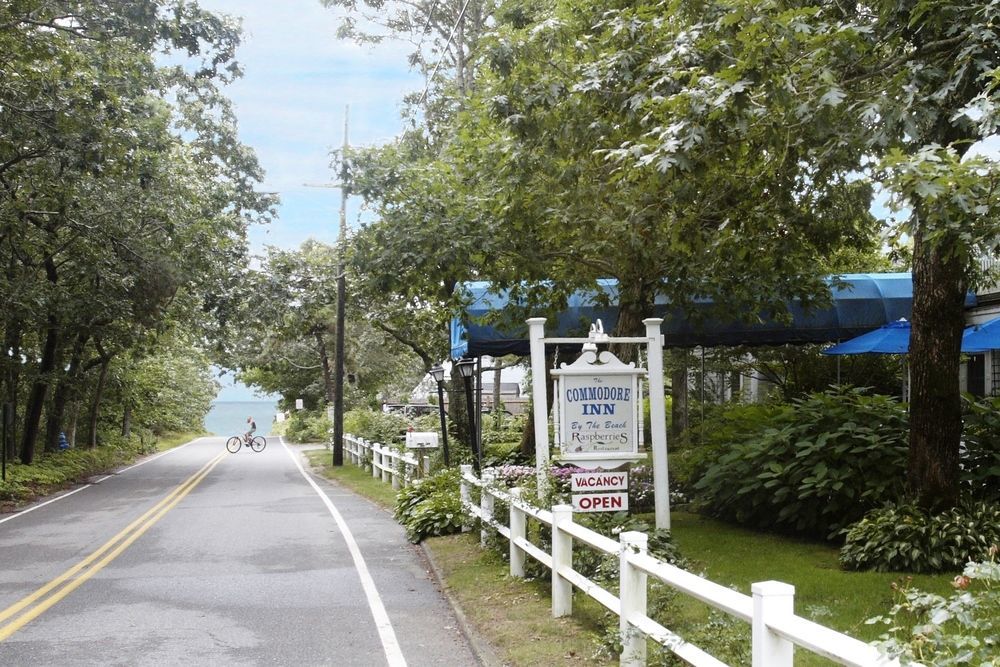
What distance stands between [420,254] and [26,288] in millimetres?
10833

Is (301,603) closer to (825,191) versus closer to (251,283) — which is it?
(825,191)

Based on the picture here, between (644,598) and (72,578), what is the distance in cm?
739

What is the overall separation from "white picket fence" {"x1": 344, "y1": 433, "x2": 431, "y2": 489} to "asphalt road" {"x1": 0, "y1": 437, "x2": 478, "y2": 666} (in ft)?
4.36

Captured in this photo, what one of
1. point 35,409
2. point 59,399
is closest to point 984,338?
point 35,409

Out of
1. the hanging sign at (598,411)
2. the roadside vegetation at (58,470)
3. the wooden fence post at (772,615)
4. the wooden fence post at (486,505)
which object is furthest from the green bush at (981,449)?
the roadside vegetation at (58,470)

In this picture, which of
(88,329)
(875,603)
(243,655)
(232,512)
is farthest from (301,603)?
(88,329)

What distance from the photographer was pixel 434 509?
14.5 metres

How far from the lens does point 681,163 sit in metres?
7.50

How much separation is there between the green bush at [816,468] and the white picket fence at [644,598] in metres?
3.18

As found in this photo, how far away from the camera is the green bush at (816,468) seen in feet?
35.7

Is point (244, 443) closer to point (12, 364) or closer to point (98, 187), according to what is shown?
point (12, 364)

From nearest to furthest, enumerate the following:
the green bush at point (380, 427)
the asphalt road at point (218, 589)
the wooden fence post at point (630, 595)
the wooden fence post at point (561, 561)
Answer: the wooden fence post at point (630, 595) < the asphalt road at point (218, 589) < the wooden fence post at point (561, 561) < the green bush at point (380, 427)

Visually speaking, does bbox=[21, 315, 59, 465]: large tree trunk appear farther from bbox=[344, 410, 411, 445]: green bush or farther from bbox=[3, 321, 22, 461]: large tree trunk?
bbox=[344, 410, 411, 445]: green bush

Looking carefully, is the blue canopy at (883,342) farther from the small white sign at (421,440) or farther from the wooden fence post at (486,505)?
the small white sign at (421,440)
